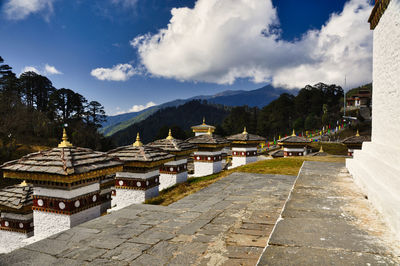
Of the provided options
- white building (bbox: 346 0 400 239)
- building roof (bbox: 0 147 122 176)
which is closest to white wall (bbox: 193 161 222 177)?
building roof (bbox: 0 147 122 176)

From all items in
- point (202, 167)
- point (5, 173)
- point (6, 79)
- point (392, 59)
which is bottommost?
point (202, 167)

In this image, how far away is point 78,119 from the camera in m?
46.5

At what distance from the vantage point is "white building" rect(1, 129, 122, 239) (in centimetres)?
539

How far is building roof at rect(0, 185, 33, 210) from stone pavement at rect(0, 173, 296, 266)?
521 cm

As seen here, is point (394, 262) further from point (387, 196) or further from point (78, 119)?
point (78, 119)

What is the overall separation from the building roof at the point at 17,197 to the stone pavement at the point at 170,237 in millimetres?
5208

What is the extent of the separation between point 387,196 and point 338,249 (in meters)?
1.15

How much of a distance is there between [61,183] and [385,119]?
6354 mm

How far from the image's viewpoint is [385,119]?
156 inches

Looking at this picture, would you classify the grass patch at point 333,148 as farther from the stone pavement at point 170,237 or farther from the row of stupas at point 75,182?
the stone pavement at point 170,237

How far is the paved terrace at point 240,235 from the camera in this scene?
1.96 metres

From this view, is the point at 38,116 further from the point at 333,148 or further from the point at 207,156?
the point at 333,148

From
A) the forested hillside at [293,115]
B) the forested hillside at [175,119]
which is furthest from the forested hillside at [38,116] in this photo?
the forested hillside at [175,119]

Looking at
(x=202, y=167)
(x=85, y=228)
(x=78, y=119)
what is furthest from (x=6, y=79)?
(x=85, y=228)
